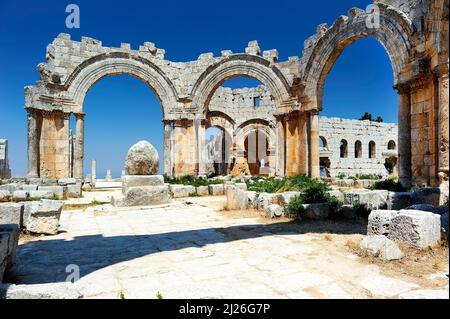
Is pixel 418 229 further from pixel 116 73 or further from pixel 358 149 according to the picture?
pixel 358 149

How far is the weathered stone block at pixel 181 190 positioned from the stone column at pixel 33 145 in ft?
21.6

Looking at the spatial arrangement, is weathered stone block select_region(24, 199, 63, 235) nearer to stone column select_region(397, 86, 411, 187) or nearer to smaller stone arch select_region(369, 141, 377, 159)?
stone column select_region(397, 86, 411, 187)

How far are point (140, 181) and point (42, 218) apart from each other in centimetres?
393

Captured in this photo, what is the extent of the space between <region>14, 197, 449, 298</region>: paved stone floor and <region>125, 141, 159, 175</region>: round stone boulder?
3366 millimetres

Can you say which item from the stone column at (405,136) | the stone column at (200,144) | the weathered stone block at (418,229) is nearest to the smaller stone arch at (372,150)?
the stone column at (200,144)

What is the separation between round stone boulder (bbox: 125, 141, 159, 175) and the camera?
9.45m

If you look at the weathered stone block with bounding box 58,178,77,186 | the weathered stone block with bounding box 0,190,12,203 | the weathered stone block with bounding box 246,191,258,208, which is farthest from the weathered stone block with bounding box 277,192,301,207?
the weathered stone block with bounding box 58,178,77,186

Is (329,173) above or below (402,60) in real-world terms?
below

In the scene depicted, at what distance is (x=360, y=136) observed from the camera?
85.1 feet

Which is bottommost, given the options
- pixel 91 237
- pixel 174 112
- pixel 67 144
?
pixel 91 237

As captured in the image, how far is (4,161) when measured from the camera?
63.0 feet

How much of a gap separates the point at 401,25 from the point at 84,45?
45.0ft
